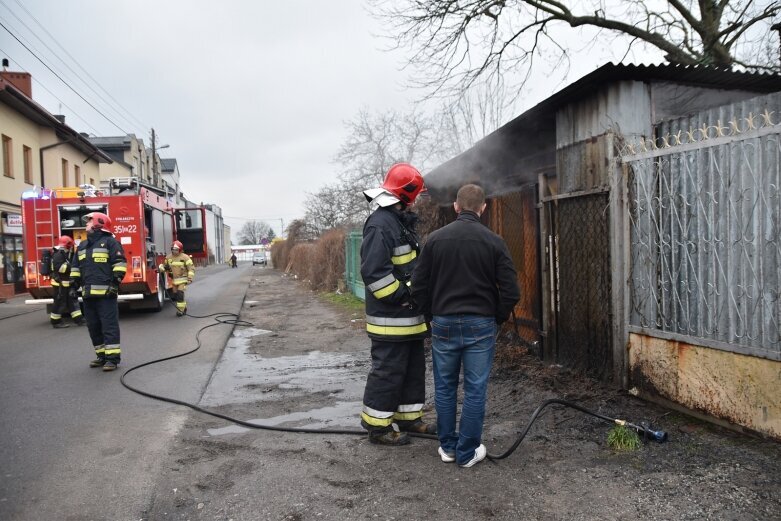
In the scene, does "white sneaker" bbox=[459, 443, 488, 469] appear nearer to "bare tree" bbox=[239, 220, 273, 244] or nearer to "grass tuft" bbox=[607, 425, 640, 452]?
"grass tuft" bbox=[607, 425, 640, 452]

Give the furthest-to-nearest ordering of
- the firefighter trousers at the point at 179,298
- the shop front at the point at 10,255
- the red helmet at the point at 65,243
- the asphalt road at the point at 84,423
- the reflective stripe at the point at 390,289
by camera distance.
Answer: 1. the shop front at the point at 10,255
2. the firefighter trousers at the point at 179,298
3. the red helmet at the point at 65,243
4. the reflective stripe at the point at 390,289
5. the asphalt road at the point at 84,423

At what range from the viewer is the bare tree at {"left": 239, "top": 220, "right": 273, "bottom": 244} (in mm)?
107750

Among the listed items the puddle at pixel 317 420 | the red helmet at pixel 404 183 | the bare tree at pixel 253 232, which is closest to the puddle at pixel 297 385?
the puddle at pixel 317 420

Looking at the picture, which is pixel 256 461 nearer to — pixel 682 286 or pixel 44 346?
pixel 682 286

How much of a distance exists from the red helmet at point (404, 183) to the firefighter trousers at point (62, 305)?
346 inches

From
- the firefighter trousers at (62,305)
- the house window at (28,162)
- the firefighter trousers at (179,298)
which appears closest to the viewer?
the firefighter trousers at (62,305)

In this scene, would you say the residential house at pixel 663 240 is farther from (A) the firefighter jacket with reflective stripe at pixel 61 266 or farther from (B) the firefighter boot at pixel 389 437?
(A) the firefighter jacket with reflective stripe at pixel 61 266

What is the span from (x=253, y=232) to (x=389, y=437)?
10822cm

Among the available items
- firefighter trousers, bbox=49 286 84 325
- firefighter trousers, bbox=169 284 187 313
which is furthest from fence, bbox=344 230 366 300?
firefighter trousers, bbox=49 286 84 325

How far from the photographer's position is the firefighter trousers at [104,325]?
645cm

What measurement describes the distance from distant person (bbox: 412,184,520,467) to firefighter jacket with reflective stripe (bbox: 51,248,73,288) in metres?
8.92

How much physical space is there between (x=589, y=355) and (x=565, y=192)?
62.6 inches

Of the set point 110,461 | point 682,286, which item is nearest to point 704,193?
point 682,286

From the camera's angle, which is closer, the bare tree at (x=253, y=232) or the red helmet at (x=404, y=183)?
the red helmet at (x=404, y=183)
